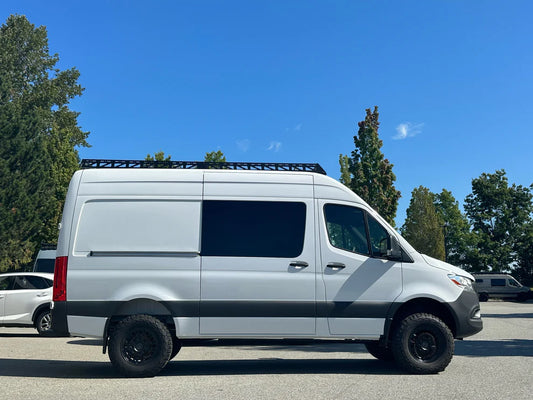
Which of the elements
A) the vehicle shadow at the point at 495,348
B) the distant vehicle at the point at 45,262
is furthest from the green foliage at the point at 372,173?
the vehicle shadow at the point at 495,348

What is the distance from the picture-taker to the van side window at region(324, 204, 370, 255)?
8141mm

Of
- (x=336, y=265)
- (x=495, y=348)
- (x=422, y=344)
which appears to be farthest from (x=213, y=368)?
(x=495, y=348)

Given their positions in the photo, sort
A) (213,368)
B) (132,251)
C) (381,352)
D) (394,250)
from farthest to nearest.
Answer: (381,352) < (213,368) < (394,250) < (132,251)

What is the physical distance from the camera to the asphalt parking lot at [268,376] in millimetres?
6629

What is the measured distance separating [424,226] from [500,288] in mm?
21261

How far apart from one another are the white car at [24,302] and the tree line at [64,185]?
56.6 feet

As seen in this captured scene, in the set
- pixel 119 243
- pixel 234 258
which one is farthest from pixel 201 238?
pixel 119 243

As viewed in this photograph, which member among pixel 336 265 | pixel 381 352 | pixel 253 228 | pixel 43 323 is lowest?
pixel 381 352

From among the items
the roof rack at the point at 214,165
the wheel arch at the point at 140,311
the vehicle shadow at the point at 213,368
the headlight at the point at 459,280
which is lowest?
the vehicle shadow at the point at 213,368

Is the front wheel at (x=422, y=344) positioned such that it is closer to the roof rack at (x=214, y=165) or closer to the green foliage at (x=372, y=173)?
the roof rack at (x=214, y=165)

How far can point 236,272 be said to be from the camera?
7.88m

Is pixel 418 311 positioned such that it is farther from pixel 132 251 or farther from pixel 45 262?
pixel 45 262

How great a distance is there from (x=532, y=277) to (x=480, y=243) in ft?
19.5

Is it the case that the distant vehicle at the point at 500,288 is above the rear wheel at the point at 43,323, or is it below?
above
